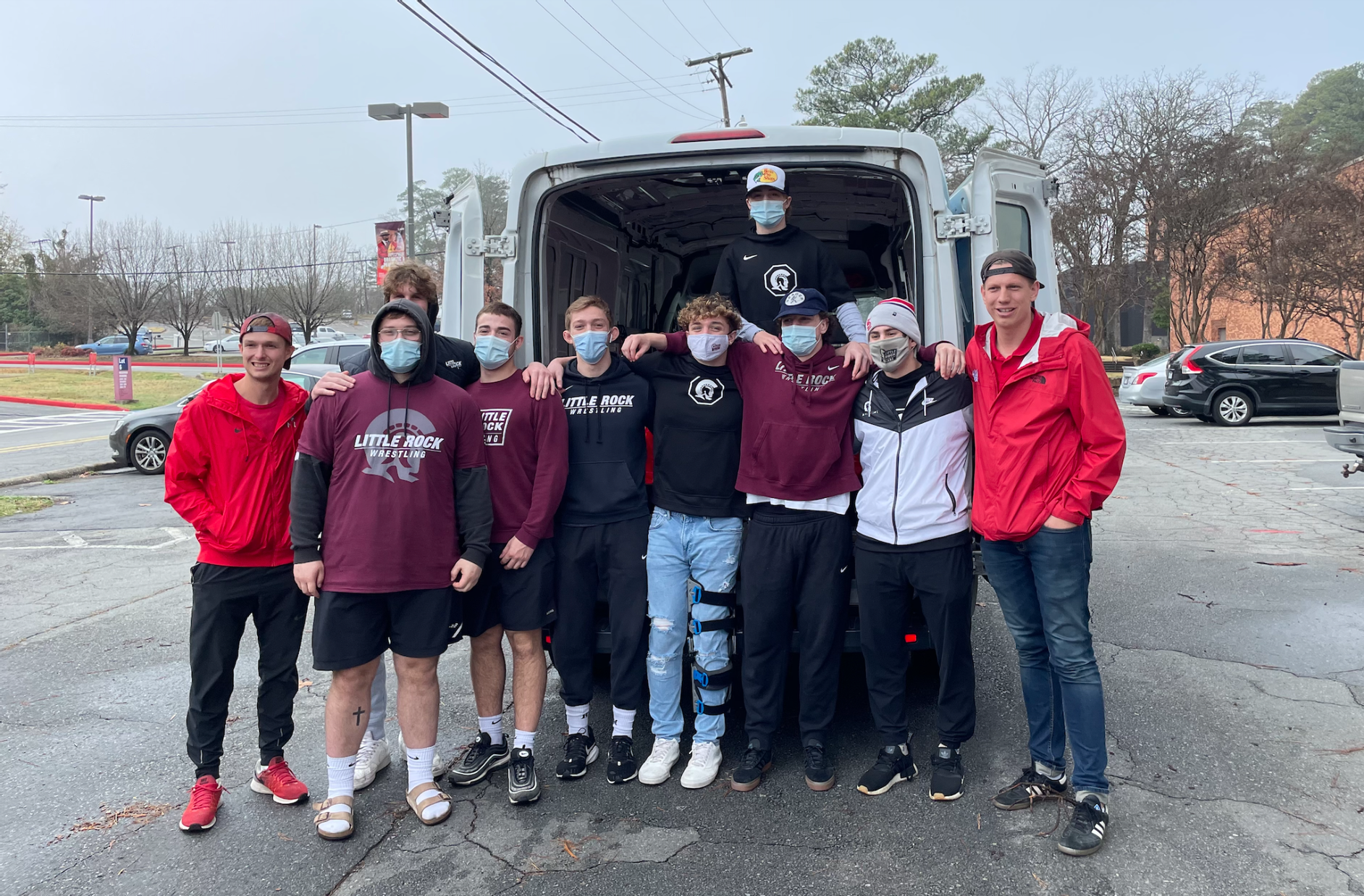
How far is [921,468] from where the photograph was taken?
341 cm

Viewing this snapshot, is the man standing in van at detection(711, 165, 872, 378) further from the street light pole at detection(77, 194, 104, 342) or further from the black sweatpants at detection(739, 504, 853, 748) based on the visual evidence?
the street light pole at detection(77, 194, 104, 342)

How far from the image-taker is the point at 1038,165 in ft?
13.6

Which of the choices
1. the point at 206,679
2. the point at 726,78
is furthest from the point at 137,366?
the point at 206,679

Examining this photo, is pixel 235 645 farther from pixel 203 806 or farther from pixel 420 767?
pixel 420 767

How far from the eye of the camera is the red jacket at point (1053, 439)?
3.07 metres

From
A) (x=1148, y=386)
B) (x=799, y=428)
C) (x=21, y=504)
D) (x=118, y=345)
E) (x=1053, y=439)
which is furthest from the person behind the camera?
(x=118, y=345)

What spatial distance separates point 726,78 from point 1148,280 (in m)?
15.5

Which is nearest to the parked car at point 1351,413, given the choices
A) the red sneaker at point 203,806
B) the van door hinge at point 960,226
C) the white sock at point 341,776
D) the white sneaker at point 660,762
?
the van door hinge at point 960,226

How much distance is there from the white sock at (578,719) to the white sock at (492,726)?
0.94ft

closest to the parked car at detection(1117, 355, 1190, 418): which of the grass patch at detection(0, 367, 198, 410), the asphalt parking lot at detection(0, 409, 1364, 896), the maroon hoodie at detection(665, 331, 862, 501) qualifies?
the asphalt parking lot at detection(0, 409, 1364, 896)

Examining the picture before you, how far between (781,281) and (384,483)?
200 cm

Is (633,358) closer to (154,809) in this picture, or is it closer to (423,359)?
(423,359)

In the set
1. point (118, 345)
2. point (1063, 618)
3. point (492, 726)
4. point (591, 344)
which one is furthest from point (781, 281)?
point (118, 345)

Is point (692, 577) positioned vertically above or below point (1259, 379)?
below
